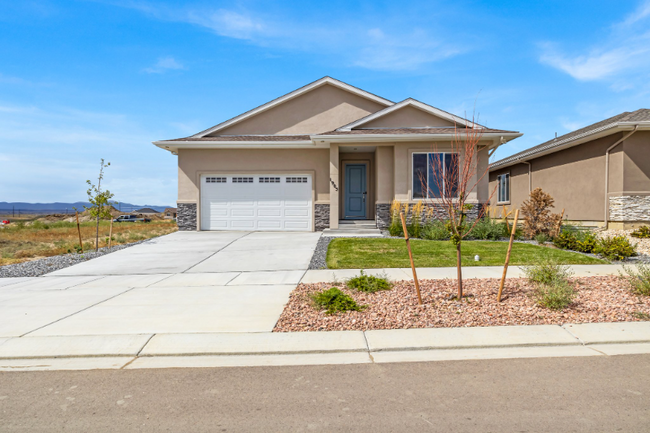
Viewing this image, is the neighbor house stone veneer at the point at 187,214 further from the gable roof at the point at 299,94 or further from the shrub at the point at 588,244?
the shrub at the point at 588,244

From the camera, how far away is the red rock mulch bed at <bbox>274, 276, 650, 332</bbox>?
506cm

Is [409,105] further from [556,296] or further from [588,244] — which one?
[556,296]

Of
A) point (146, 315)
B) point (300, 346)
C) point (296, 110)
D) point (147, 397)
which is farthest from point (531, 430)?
point (296, 110)

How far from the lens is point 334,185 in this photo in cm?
1530

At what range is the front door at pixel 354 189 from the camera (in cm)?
1723

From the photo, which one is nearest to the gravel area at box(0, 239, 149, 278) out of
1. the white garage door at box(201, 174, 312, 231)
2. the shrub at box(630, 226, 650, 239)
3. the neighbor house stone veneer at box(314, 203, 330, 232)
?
the white garage door at box(201, 174, 312, 231)

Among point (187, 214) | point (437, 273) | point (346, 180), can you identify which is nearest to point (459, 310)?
point (437, 273)

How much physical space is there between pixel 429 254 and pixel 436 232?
9.76ft

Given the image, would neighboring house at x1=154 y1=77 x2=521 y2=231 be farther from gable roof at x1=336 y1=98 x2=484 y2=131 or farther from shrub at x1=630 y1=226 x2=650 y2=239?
shrub at x1=630 y1=226 x2=650 y2=239

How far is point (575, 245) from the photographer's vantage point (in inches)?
432

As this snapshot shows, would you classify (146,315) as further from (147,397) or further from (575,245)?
(575,245)

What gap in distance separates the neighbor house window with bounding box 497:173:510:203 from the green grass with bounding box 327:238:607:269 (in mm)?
12191

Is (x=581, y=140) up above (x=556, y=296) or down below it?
above

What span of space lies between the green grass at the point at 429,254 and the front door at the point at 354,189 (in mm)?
4757
